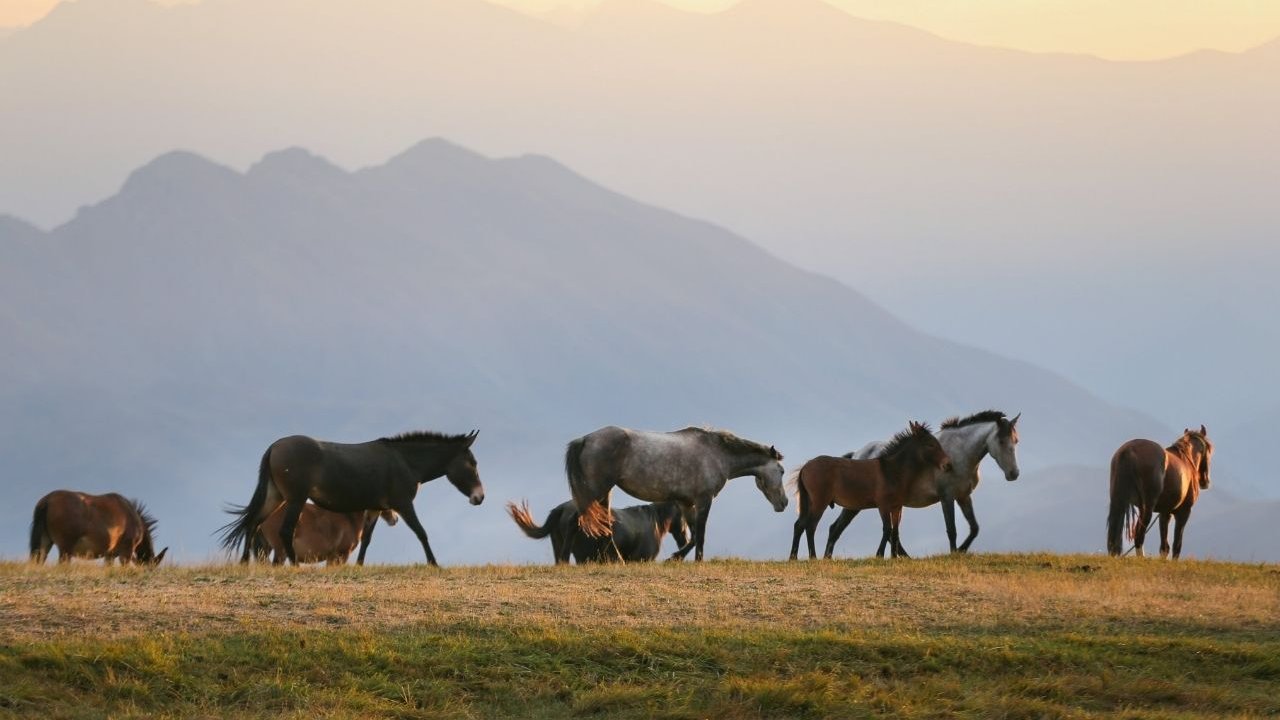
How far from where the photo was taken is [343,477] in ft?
80.4

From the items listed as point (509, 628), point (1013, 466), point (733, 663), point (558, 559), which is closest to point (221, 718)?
point (509, 628)

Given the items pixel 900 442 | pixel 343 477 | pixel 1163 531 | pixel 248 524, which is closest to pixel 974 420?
pixel 900 442

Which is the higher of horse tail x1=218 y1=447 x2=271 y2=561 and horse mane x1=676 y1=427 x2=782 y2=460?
horse mane x1=676 y1=427 x2=782 y2=460

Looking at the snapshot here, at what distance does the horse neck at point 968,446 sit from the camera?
26.8 meters

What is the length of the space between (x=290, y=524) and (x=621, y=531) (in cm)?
587

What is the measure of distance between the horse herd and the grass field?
10.8 feet

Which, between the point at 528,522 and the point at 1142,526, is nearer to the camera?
the point at 528,522

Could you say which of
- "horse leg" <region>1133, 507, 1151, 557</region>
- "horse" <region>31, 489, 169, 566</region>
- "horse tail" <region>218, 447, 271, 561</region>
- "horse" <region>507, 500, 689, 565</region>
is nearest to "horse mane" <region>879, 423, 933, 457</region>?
"horse" <region>507, 500, 689, 565</region>

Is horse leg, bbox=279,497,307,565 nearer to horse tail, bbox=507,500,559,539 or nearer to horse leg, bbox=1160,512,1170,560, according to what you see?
horse tail, bbox=507,500,559,539

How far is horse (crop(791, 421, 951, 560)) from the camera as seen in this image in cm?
2638

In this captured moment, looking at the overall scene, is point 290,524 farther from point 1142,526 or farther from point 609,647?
point 1142,526

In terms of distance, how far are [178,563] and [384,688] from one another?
8757 millimetres

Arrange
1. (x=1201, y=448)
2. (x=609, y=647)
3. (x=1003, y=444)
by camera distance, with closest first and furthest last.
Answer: (x=609, y=647)
(x=1003, y=444)
(x=1201, y=448)

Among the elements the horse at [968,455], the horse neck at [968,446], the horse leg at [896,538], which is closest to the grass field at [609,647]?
the horse leg at [896,538]
